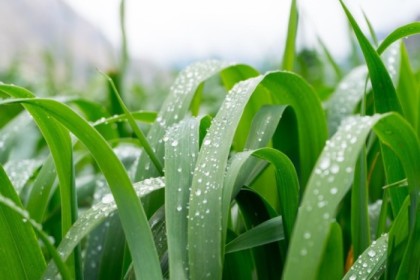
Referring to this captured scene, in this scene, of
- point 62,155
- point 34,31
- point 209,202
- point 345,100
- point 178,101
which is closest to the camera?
point 209,202

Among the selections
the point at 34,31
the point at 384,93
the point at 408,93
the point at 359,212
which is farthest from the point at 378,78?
the point at 34,31

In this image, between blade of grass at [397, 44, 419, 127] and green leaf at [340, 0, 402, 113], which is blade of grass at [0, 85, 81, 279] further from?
blade of grass at [397, 44, 419, 127]

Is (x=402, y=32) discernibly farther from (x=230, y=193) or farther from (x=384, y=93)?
(x=230, y=193)

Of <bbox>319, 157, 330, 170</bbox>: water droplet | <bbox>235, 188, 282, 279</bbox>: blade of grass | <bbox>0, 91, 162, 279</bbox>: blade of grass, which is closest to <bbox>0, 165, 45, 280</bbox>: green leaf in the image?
<bbox>0, 91, 162, 279</bbox>: blade of grass

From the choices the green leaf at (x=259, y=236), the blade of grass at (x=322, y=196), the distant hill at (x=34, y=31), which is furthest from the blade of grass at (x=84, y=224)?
the distant hill at (x=34, y=31)

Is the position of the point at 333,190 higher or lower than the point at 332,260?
higher

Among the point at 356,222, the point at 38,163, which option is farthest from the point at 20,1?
the point at 356,222

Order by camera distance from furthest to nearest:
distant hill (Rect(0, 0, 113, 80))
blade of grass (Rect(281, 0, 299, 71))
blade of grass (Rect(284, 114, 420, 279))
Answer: distant hill (Rect(0, 0, 113, 80)) → blade of grass (Rect(281, 0, 299, 71)) → blade of grass (Rect(284, 114, 420, 279))

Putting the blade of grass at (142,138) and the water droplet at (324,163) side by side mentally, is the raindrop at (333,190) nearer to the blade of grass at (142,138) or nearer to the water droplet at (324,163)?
the water droplet at (324,163)
